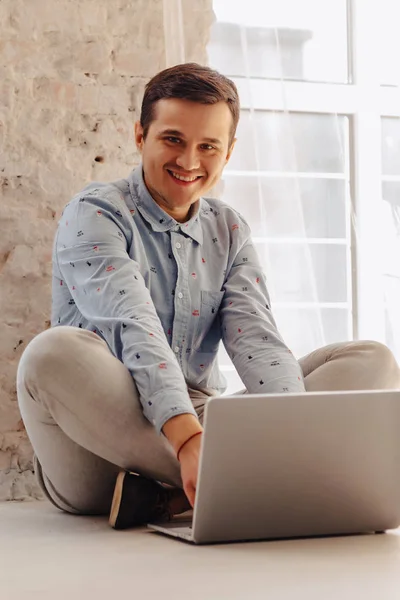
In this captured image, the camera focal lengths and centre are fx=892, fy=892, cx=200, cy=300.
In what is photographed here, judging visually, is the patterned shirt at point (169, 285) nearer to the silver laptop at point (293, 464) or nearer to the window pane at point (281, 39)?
the silver laptop at point (293, 464)

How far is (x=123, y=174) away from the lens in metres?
2.44

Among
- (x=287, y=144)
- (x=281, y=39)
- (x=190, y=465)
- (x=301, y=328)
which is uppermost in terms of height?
(x=281, y=39)

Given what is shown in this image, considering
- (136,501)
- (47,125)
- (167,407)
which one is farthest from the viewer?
(47,125)

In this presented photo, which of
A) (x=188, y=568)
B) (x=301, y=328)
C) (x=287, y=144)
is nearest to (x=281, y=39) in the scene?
(x=287, y=144)

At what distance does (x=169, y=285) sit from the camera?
6.44ft

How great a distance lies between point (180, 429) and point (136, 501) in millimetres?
229

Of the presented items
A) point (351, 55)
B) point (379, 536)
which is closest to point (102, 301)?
point (379, 536)

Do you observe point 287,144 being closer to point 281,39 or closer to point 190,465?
point 281,39

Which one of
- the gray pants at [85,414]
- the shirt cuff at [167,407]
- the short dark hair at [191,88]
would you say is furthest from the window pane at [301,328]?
the shirt cuff at [167,407]

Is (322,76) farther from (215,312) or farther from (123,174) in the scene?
(215,312)

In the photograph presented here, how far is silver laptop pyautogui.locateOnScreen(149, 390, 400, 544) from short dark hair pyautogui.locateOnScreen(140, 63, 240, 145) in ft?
2.68

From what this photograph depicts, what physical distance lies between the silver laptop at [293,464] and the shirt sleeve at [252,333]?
1.17ft

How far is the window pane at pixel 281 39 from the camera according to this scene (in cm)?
262

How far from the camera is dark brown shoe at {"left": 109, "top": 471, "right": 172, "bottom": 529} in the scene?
5.30 ft
